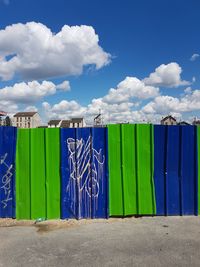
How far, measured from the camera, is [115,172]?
7.08 m

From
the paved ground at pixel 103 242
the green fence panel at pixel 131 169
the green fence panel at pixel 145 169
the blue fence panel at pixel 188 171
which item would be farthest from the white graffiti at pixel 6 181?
the blue fence panel at pixel 188 171

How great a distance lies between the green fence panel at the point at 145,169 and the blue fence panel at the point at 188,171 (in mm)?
678

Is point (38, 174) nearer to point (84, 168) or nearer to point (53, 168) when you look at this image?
point (53, 168)

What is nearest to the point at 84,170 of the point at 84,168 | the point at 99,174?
the point at 84,168

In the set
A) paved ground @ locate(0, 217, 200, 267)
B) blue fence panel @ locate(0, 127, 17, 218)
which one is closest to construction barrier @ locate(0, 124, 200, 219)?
blue fence panel @ locate(0, 127, 17, 218)

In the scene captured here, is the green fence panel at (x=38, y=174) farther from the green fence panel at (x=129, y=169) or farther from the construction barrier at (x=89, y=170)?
the green fence panel at (x=129, y=169)

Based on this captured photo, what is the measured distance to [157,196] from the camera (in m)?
7.15

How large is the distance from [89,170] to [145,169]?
1.20m

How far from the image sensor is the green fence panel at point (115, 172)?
7035mm

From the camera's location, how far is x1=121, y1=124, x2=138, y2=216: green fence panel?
7.04 meters

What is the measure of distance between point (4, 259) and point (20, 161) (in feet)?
8.08

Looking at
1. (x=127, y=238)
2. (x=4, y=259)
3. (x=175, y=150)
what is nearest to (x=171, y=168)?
(x=175, y=150)

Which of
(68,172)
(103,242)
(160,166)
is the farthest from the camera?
(160,166)

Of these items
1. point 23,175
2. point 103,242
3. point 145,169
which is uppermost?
point 145,169
